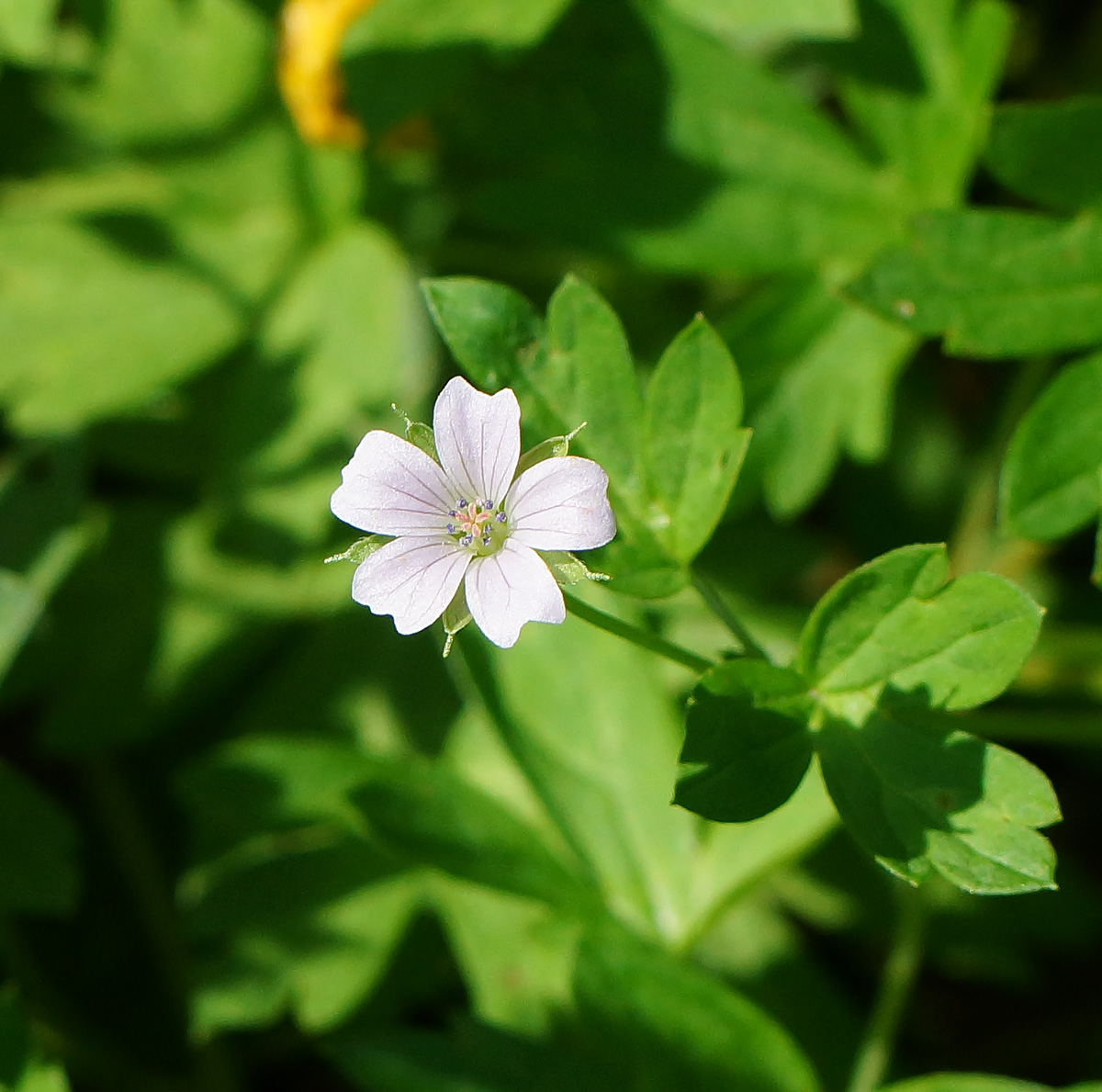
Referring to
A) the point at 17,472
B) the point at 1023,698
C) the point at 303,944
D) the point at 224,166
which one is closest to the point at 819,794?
the point at 1023,698

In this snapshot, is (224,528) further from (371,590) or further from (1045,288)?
(1045,288)

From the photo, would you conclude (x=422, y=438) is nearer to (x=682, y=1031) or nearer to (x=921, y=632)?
(x=921, y=632)

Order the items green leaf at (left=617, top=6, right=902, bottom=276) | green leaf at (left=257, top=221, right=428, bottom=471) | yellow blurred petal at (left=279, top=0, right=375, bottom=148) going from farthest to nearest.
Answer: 1. green leaf at (left=257, top=221, right=428, bottom=471)
2. yellow blurred petal at (left=279, top=0, right=375, bottom=148)
3. green leaf at (left=617, top=6, right=902, bottom=276)


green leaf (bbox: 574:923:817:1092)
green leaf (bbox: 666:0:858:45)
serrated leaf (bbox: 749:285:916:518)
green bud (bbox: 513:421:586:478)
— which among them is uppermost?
green leaf (bbox: 666:0:858:45)

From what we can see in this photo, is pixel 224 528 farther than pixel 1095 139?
Yes

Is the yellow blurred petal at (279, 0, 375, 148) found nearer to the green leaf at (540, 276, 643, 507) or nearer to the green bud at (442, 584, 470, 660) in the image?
the green leaf at (540, 276, 643, 507)

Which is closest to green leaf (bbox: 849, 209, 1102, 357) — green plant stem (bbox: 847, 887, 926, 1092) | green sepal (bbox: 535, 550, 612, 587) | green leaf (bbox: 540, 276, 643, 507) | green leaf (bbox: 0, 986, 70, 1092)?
green leaf (bbox: 540, 276, 643, 507)

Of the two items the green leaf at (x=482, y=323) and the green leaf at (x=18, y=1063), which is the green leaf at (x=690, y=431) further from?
the green leaf at (x=18, y=1063)

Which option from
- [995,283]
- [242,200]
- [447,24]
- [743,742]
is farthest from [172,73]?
[743,742]
